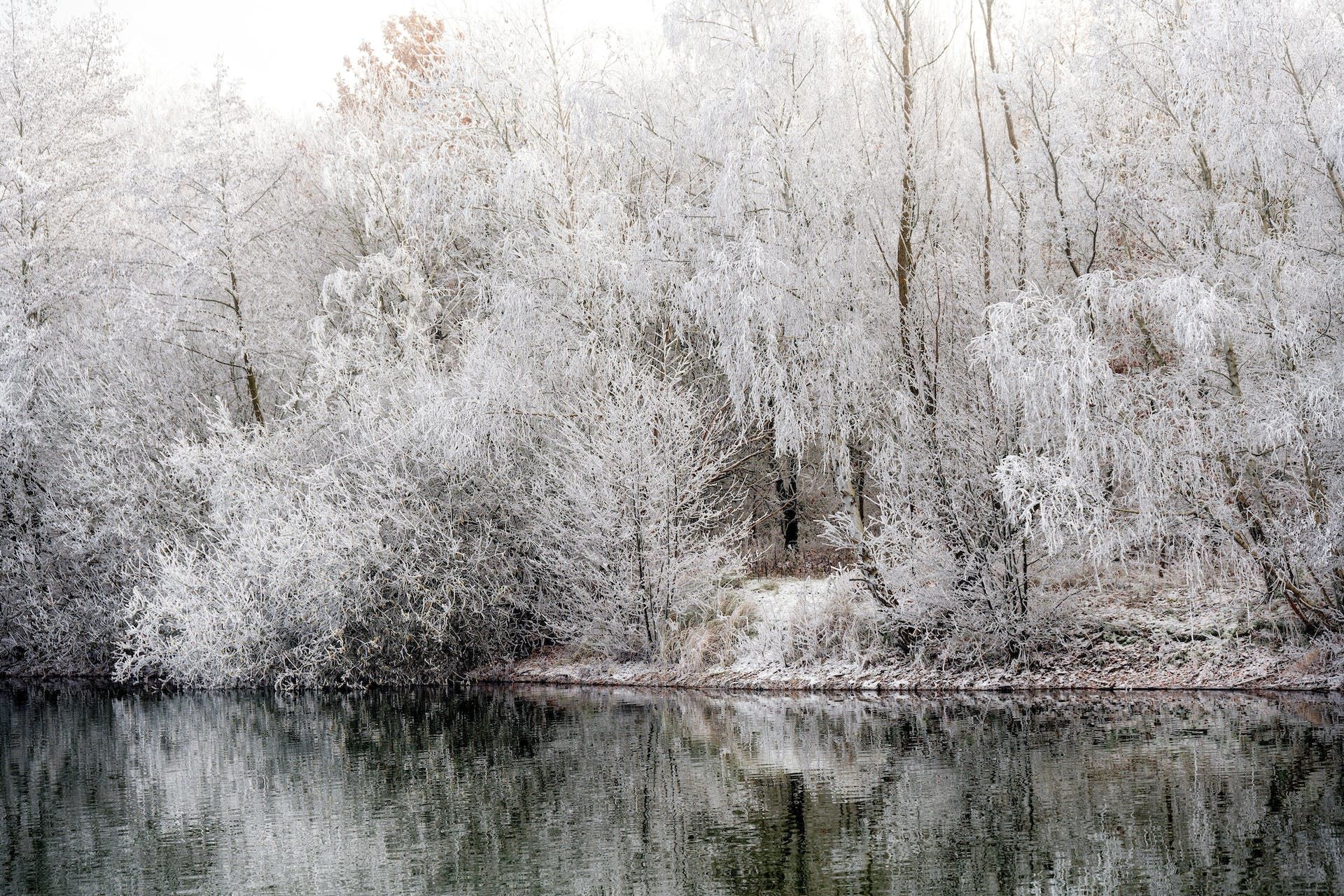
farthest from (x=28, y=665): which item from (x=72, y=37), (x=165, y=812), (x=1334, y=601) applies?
(x=1334, y=601)

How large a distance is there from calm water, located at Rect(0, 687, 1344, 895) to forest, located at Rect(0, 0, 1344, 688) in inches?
99.2

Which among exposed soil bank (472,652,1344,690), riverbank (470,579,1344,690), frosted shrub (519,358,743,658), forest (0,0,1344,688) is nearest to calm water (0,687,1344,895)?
exposed soil bank (472,652,1344,690)

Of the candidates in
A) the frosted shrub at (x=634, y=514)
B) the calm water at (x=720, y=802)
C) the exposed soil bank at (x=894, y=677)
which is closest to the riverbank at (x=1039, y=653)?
the exposed soil bank at (x=894, y=677)

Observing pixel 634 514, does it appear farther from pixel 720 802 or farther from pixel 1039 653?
pixel 720 802

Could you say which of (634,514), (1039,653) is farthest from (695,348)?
(1039,653)

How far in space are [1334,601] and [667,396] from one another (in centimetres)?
891

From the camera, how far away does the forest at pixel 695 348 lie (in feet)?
47.5

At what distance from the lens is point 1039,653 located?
16.4 meters

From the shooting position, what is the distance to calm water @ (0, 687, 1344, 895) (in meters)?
8.04

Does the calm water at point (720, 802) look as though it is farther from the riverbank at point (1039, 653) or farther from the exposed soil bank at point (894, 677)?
the riverbank at point (1039, 653)

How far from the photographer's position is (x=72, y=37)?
27359mm

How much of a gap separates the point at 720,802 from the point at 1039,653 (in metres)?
7.32

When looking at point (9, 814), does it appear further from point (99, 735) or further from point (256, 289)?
point (256, 289)

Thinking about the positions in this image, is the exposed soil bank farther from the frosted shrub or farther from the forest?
the frosted shrub
